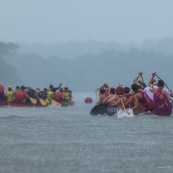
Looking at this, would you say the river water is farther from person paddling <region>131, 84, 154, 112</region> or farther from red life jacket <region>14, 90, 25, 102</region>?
red life jacket <region>14, 90, 25, 102</region>

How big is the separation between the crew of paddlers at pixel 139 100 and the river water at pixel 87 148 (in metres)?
2.66

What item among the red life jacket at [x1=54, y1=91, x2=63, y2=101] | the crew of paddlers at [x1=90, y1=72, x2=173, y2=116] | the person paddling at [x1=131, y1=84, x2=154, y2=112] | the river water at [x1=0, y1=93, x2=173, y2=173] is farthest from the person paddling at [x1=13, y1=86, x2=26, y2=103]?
the river water at [x1=0, y1=93, x2=173, y2=173]

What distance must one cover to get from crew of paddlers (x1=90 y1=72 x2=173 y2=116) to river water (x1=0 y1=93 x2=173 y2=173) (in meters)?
2.66

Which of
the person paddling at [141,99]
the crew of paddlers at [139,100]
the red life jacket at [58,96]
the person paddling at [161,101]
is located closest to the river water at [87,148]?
the person paddling at [161,101]

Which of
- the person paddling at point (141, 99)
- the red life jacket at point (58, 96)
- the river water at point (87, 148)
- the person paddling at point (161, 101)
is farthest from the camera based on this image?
the red life jacket at point (58, 96)

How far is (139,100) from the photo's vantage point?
26078 mm

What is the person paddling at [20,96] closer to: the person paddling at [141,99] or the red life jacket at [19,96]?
the red life jacket at [19,96]

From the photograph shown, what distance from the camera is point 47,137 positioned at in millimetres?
17219

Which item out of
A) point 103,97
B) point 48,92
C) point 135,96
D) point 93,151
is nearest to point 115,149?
point 93,151

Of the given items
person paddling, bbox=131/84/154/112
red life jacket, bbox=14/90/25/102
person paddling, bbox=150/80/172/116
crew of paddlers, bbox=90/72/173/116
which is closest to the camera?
person paddling, bbox=150/80/172/116

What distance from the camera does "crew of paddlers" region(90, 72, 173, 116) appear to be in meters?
25.0

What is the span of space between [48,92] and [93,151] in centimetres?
3368

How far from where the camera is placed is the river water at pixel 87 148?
1173 cm

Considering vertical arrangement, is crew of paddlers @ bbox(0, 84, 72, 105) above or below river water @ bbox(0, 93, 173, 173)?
above
